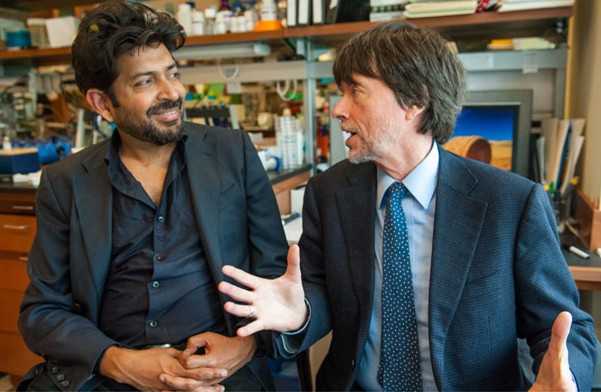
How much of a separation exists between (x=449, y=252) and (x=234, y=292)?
47 cm

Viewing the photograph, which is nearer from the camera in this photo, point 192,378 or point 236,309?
point 236,309

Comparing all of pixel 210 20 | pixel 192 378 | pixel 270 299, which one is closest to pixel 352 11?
pixel 210 20

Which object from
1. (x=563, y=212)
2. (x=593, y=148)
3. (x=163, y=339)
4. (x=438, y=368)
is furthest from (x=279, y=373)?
(x=593, y=148)

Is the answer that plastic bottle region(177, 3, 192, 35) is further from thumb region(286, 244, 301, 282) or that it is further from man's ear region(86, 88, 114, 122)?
thumb region(286, 244, 301, 282)

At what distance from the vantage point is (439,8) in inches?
75.9

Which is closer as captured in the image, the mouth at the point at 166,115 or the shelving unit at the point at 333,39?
the mouth at the point at 166,115

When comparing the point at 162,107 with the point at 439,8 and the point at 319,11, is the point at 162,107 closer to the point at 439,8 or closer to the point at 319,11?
the point at 319,11

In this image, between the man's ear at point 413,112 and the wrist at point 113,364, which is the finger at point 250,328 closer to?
the wrist at point 113,364

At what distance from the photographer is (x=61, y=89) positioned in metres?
3.06

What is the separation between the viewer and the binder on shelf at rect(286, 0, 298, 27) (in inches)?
84.5

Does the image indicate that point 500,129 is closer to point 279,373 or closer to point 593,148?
point 593,148

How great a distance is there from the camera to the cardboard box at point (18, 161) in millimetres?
2156

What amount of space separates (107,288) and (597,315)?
1.51 m

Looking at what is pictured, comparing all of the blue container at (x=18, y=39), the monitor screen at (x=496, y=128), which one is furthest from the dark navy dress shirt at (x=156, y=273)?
the blue container at (x=18, y=39)
